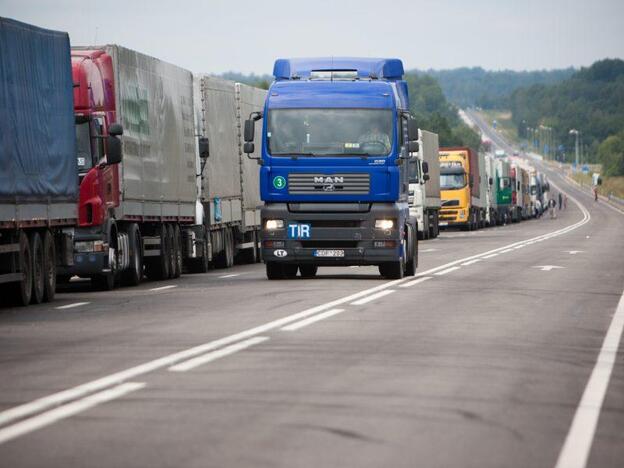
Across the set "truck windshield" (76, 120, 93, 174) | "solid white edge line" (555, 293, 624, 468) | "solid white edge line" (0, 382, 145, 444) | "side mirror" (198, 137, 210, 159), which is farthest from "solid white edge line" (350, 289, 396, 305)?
"side mirror" (198, 137, 210, 159)

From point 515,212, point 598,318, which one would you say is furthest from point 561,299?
point 515,212

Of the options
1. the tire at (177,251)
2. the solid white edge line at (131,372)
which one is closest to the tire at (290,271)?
the tire at (177,251)

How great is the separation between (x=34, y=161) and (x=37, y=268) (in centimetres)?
143

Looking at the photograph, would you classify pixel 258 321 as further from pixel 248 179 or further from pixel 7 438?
pixel 248 179

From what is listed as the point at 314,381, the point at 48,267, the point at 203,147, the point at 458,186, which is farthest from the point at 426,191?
the point at 314,381

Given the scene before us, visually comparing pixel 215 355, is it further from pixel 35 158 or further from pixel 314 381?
pixel 35 158

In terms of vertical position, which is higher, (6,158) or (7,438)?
(6,158)

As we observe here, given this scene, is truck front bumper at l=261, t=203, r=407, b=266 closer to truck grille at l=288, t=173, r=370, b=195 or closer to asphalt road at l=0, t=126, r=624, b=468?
truck grille at l=288, t=173, r=370, b=195

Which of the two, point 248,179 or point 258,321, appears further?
point 248,179

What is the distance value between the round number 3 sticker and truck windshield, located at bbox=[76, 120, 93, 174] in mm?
2897

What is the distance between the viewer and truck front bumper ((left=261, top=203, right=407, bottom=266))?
2597 cm

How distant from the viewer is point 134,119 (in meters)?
27.9

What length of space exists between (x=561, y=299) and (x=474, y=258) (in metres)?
16.0

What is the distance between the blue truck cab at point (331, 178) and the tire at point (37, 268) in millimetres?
4780
